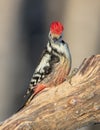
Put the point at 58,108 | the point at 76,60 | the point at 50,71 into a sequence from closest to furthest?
the point at 58,108 < the point at 50,71 < the point at 76,60

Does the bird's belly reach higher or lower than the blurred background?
lower

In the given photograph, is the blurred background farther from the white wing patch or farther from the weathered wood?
the weathered wood

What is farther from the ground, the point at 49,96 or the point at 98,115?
the point at 49,96

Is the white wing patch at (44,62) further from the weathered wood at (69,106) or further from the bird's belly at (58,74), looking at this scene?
the weathered wood at (69,106)

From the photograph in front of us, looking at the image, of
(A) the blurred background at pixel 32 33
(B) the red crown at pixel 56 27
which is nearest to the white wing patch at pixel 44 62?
(B) the red crown at pixel 56 27

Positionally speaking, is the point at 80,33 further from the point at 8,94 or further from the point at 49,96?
the point at 49,96

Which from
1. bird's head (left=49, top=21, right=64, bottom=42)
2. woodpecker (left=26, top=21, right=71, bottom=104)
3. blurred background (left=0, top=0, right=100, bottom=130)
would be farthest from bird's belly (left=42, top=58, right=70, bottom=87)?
blurred background (left=0, top=0, right=100, bottom=130)

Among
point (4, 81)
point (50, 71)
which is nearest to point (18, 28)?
point (4, 81)

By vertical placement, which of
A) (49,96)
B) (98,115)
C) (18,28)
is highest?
(18,28)
